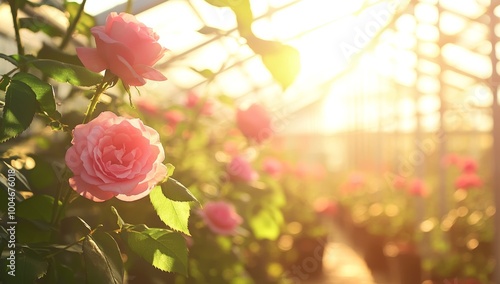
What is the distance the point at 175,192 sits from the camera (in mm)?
616

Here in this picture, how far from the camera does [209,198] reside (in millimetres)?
1429

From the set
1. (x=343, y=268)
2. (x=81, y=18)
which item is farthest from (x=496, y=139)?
(x=343, y=268)

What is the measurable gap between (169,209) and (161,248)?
4 cm

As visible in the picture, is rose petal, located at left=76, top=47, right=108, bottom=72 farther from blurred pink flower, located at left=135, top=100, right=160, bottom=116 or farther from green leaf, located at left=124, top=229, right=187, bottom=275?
blurred pink flower, located at left=135, top=100, right=160, bottom=116

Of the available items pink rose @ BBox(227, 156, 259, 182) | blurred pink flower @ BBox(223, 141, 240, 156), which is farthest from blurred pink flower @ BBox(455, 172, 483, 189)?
pink rose @ BBox(227, 156, 259, 182)

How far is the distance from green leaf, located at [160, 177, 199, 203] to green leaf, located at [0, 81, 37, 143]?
14 cm

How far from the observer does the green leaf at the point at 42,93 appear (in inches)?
24.8

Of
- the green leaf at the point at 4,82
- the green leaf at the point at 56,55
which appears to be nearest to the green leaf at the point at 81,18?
the green leaf at the point at 56,55

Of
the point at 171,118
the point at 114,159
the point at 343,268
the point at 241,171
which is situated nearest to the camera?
the point at 114,159

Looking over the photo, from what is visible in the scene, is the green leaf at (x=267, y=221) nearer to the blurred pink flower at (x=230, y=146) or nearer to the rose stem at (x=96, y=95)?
the blurred pink flower at (x=230, y=146)

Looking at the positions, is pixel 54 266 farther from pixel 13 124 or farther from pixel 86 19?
pixel 86 19

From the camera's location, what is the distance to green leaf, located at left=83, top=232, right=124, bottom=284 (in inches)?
22.4

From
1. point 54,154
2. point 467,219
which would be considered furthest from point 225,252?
point 467,219

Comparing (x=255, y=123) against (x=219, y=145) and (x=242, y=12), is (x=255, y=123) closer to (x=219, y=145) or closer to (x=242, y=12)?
(x=219, y=145)
